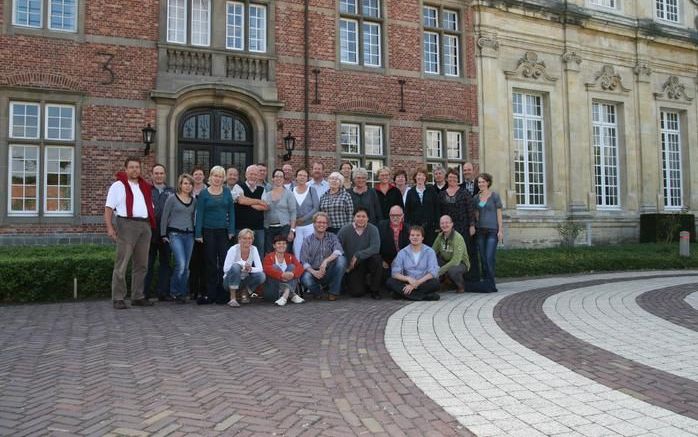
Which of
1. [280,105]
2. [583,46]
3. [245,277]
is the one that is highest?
[583,46]

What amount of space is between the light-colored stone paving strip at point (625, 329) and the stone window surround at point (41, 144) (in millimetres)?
9981

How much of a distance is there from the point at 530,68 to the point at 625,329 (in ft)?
44.7

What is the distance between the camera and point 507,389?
395 cm

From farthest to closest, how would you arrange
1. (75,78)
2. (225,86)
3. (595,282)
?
(225,86), (75,78), (595,282)

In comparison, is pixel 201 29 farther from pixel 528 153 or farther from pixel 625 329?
pixel 625 329

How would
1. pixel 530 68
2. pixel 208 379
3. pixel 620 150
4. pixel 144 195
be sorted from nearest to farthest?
pixel 208 379
pixel 144 195
pixel 530 68
pixel 620 150

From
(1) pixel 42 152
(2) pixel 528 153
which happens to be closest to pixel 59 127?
(1) pixel 42 152

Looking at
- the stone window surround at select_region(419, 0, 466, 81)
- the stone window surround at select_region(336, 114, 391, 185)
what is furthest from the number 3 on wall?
the stone window surround at select_region(419, 0, 466, 81)

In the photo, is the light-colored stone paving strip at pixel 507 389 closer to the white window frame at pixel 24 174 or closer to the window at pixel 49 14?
the white window frame at pixel 24 174

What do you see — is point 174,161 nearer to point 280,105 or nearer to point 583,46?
point 280,105

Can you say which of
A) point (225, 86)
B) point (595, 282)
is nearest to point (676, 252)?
point (595, 282)

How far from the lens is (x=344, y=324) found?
6504mm

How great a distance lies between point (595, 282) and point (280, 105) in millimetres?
8281

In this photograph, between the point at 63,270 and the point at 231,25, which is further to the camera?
the point at 231,25
